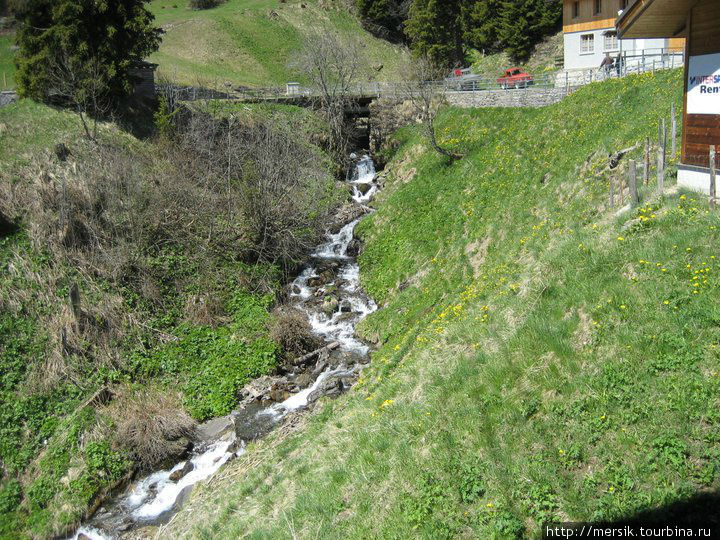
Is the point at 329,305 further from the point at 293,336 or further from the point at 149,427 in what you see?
the point at 149,427

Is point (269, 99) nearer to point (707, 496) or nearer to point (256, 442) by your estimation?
point (256, 442)

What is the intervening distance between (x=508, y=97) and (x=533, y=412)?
83.9 ft

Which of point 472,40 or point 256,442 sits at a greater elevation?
point 472,40

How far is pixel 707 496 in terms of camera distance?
606 cm

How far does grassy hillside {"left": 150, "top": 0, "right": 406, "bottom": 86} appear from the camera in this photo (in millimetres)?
50656

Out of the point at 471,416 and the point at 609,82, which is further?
the point at 609,82

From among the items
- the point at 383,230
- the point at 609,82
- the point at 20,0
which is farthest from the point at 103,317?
the point at 609,82

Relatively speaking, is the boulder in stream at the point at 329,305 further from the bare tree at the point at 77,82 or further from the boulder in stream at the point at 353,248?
the bare tree at the point at 77,82

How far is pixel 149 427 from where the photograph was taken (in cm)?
1605

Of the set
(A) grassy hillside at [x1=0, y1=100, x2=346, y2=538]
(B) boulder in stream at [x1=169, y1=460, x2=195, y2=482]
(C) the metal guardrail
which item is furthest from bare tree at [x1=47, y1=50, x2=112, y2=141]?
(B) boulder in stream at [x1=169, y1=460, x2=195, y2=482]

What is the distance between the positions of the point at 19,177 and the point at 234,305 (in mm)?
10744

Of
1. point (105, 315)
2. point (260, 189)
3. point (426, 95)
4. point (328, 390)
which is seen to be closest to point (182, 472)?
point (328, 390)

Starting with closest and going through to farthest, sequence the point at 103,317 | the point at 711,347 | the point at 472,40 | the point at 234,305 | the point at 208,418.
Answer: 1. the point at 711,347
2. the point at 208,418
3. the point at 103,317
4. the point at 234,305
5. the point at 472,40

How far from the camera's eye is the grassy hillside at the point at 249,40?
50.7 metres
